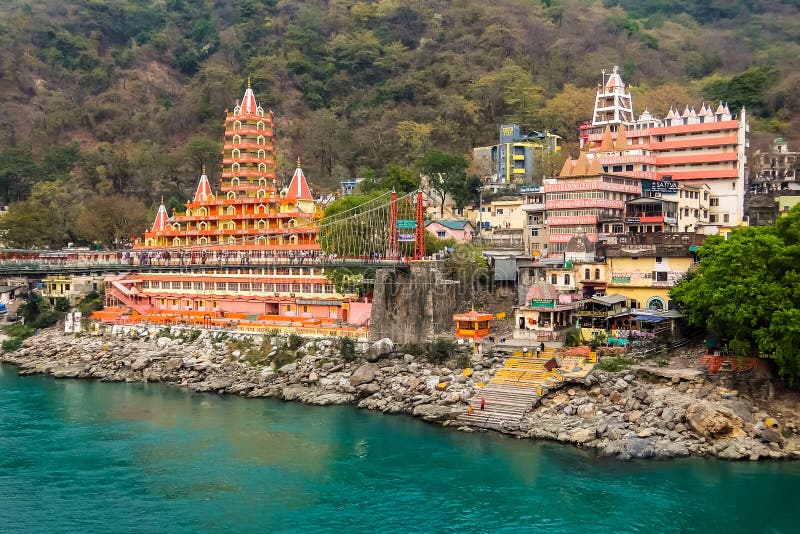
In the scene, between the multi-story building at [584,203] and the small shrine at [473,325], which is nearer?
the small shrine at [473,325]

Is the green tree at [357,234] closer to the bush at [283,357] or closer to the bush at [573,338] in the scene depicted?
the bush at [283,357]

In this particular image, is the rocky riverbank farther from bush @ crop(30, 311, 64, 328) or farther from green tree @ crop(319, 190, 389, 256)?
green tree @ crop(319, 190, 389, 256)

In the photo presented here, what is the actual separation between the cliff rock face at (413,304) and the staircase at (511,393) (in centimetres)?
500

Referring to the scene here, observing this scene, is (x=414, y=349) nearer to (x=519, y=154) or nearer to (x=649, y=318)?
(x=649, y=318)

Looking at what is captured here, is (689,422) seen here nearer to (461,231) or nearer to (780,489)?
(780,489)

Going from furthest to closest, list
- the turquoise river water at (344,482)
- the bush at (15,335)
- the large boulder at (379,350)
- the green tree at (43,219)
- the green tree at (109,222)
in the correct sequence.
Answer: the green tree at (109,222) < the green tree at (43,219) < the bush at (15,335) < the large boulder at (379,350) < the turquoise river water at (344,482)

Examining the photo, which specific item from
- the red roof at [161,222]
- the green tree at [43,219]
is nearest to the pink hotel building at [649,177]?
the red roof at [161,222]

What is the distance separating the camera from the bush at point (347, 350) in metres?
29.4

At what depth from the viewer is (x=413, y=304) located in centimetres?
3086

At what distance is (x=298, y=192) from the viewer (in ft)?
138

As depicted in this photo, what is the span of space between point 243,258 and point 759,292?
24067mm

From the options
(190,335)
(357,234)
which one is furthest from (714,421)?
(190,335)

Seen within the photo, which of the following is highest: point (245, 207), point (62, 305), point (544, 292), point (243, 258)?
point (245, 207)

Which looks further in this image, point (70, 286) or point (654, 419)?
point (70, 286)
